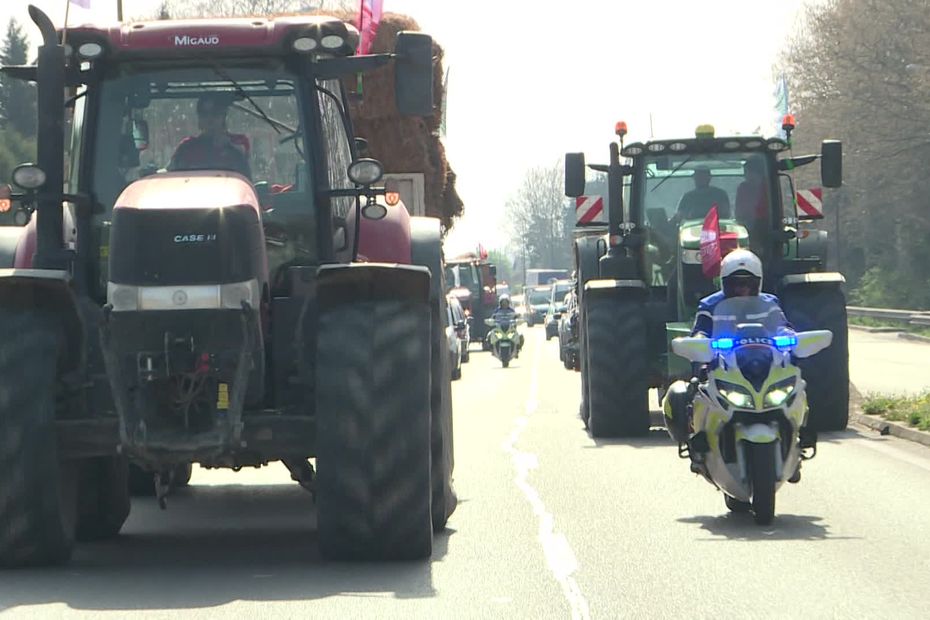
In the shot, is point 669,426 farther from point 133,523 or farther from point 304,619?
point 304,619

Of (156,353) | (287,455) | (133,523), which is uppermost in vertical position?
(156,353)

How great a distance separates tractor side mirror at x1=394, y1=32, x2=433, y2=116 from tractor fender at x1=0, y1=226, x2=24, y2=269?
2836 millimetres

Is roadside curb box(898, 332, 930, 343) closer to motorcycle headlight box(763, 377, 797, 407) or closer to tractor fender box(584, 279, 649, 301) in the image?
tractor fender box(584, 279, 649, 301)

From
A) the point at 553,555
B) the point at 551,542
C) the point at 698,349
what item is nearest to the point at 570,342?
the point at 698,349

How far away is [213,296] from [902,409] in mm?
11426

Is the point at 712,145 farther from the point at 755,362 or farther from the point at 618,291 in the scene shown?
the point at 755,362

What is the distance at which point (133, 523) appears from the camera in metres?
12.2

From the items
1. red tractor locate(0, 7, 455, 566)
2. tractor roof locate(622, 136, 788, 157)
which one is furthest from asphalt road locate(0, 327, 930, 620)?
tractor roof locate(622, 136, 788, 157)

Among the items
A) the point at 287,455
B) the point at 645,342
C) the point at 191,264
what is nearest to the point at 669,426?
the point at 287,455

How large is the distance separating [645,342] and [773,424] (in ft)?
22.7

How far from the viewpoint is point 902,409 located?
61.9 ft

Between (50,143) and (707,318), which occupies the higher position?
(50,143)

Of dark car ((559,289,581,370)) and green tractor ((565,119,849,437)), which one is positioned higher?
green tractor ((565,119,849,437))

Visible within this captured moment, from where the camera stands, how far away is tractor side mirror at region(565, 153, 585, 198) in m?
19.0
